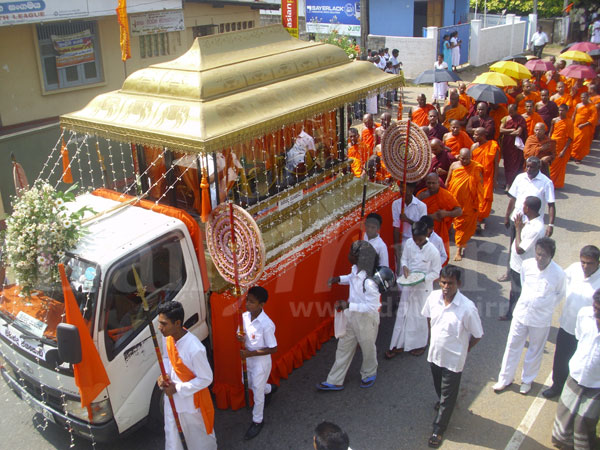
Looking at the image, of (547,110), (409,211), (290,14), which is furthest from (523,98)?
(409,211)

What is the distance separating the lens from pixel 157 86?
5871 millimetres

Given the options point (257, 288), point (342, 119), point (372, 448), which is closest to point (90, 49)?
point (342, 119)

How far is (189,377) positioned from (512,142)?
28.2 ft

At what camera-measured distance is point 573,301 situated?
203 inches

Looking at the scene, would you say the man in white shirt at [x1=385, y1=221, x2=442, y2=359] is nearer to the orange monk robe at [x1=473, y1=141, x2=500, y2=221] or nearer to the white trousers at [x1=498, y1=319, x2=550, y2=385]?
the white trousers at [x1=498, y1=319, x2=550, y2=385]

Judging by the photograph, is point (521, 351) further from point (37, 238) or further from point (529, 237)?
point (37, 238)

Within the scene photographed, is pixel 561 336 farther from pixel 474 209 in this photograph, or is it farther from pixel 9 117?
pixel 9 117

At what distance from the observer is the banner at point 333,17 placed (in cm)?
2384

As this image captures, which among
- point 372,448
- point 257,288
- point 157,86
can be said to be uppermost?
point 157,86

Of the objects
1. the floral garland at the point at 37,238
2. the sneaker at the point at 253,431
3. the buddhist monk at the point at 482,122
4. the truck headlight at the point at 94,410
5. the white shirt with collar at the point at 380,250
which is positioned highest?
the floral garland at the point at 37,238

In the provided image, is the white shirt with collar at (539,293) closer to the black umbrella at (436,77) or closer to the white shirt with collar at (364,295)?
the white shirt with collar at (364,295)

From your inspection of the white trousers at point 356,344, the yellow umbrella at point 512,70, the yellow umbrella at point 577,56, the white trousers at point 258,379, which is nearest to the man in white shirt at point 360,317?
the white trousers at point 356,344

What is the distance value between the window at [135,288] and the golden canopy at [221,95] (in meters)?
0.95

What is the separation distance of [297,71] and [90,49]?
26.8ft
